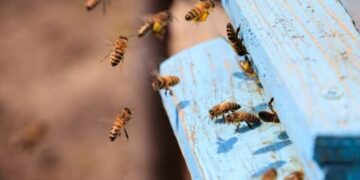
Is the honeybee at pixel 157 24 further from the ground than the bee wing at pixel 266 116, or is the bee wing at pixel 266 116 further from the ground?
the honeybee at pixel 157 24

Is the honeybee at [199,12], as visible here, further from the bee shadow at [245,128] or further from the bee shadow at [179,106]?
the bee shadow at [245,128]

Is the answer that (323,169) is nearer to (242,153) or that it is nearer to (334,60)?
(334,60)

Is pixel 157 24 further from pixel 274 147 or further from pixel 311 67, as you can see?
pixel 311 67

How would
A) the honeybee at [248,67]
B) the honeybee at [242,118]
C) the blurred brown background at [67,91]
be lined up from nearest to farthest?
1. the honeybee at [242,118]
2. the honeybee at [248,67]
3. the blurred brown background at [67,91]

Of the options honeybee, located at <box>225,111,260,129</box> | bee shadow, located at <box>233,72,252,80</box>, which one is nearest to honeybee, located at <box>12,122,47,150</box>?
bee shadow, located at <box>233,72,252,80</box>

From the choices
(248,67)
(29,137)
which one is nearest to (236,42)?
(248,67)

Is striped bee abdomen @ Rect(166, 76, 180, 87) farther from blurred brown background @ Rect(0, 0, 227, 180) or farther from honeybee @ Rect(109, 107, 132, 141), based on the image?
blurred brown background @ Rect(0, 0, 227, 180)

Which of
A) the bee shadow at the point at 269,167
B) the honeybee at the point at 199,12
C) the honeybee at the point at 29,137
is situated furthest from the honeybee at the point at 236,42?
the honeybee at the point at 29,137
